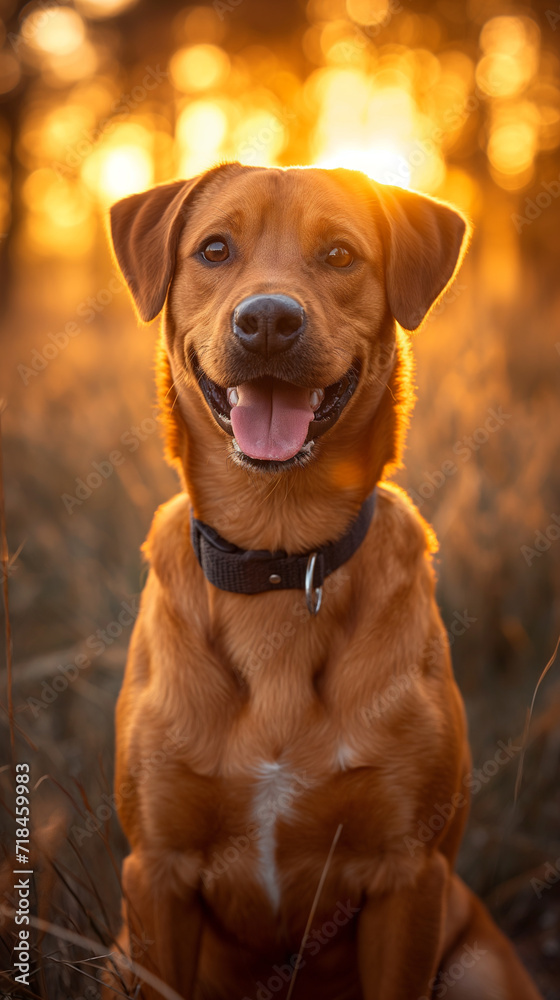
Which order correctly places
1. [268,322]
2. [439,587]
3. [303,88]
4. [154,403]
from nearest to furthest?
[268,322]
[439,587]
[154,403]
[303,88]

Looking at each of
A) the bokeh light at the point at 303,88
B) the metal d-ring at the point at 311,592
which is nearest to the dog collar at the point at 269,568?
the metal d-ring at the point at 311,592

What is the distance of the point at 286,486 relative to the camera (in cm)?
235

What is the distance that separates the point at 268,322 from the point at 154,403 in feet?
12.7

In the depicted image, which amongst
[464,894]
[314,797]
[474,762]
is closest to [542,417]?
[474,762]

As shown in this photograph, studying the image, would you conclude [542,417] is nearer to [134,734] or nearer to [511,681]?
[511,681]

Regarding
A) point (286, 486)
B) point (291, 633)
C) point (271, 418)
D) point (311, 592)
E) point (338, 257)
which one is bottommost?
point (291, 633)

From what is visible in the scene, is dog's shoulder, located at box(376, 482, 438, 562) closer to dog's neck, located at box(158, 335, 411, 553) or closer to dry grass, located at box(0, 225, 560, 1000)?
dog's neck, located at box(158, 335, 411, 553)

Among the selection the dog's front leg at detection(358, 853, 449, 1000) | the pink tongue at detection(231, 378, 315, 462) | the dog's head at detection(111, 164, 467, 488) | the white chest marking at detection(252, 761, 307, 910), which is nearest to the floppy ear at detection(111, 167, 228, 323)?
the dog's head at detection(111, 164, 467, 488)

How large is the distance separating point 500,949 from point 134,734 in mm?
1472

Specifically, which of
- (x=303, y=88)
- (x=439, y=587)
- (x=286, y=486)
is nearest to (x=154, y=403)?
(x=439, y=587)

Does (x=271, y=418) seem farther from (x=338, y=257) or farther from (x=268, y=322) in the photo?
(x=338, y=257)

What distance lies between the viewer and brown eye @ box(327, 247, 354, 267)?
2328mm

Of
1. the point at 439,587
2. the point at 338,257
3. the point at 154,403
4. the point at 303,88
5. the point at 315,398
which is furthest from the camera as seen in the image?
the point at 303,88

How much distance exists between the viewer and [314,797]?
78.5 inches
